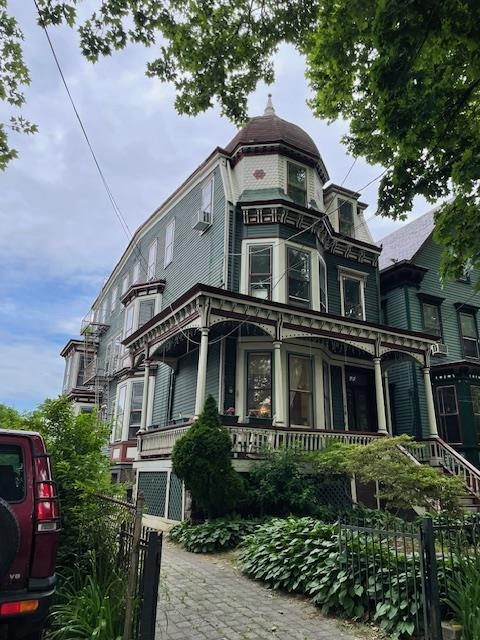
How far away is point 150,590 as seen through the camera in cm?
363

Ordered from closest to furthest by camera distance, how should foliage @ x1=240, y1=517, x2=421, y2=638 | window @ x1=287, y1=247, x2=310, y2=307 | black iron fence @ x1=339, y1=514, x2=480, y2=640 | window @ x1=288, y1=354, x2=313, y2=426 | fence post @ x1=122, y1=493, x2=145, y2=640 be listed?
fence post @ x1=122, y1=493, x2=145, y2=640 → black iron fence @ x1=339, y1=514, x2=480, y2=640 → foliage @ x1=240, y1=517, x2=421, y2=638 → window @ x1=288, y1=354, x2=313, y2=426 → window @ x1=287, y1=247, x2=310, y2=307

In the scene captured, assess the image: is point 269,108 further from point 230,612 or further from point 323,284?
point 230,612

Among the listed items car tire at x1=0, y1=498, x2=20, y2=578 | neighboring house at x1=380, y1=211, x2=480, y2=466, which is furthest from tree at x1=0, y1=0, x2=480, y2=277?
neighboring house at x1=380, y1=211, x2=480, y2=466

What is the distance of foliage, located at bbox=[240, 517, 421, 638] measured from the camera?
473 cm

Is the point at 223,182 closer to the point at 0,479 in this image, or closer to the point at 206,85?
the point at 206,85

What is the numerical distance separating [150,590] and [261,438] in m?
7.93

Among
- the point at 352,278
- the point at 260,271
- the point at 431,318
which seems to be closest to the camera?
the point at 260,271

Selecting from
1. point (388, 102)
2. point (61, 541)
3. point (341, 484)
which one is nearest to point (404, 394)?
point (341, 484)

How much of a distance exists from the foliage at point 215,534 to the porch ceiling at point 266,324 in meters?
4.54

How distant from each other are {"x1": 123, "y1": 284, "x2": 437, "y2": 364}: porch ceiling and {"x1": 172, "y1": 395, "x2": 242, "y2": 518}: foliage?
9.62ft

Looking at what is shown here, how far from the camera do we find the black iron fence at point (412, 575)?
430 centimetres

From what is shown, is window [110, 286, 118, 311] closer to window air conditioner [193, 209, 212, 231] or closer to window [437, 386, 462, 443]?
window air conditioner [193, 209, 212, 231]

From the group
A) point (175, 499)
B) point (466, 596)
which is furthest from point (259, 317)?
point (466, 596)

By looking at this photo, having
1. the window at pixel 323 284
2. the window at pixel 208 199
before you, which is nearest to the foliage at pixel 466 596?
the window at pixel 323 284
